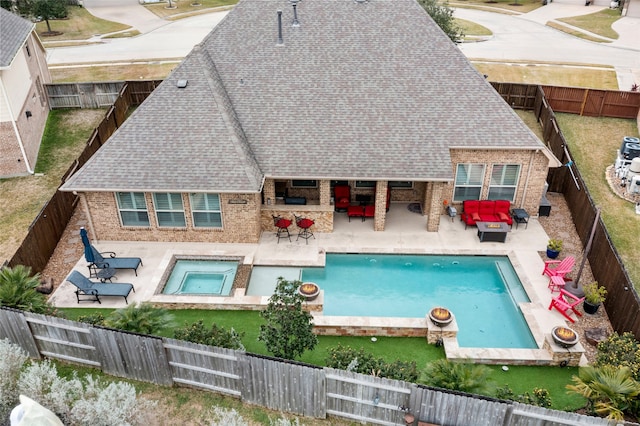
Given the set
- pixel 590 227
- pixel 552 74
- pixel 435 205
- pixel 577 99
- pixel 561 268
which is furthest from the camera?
pixel 552 74

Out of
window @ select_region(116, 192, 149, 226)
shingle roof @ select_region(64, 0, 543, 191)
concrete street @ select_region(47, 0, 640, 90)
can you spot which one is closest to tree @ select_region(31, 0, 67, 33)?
concrete street @ select_region(47, 0, 640, 90)

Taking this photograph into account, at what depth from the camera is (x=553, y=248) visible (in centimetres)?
1833

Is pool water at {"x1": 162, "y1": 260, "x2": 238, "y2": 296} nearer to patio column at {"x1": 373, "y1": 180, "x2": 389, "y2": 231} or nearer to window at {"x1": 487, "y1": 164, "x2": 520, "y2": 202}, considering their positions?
patio column at {"x1": 373, "y1": 180, "x2": 389, "y2": 231}

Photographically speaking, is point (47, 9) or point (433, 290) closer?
point (433, 290)

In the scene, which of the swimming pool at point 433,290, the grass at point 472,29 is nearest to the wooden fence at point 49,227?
the swimming pool at point 433,290

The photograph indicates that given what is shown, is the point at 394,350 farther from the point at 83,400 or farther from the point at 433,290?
the point at 83,400

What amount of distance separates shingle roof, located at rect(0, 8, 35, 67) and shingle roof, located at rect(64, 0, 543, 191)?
26.7 feet

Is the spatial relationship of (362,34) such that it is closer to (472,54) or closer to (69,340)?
(69,340)

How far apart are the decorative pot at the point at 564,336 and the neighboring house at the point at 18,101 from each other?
23422mm

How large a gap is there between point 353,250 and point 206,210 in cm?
572

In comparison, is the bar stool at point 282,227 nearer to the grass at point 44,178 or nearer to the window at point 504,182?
the window at point 504,182

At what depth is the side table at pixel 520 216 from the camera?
65.5 feet

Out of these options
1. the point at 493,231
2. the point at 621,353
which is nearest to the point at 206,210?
the point at 493,231

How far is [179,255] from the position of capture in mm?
18531
